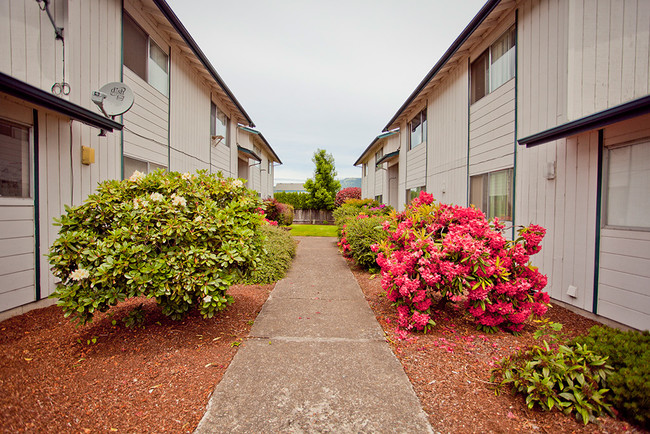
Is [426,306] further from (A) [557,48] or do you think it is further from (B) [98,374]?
(A) [557,48]

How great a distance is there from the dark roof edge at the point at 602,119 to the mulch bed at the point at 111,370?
5.21 meters

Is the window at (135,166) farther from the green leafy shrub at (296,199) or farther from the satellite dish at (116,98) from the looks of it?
the green leafy shrub at (296,199)

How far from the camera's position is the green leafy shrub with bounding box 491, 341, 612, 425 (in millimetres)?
2262

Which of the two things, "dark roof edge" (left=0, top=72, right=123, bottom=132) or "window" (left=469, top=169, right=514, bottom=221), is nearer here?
"dark roof edge" (left=0, top=72, right=123, bottom=132)

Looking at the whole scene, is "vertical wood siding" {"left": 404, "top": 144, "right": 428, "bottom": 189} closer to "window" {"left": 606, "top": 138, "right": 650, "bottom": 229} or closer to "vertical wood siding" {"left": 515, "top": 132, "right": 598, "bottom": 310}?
"vertical wood siding" {"left": 515, "top": 132, "right": 598, "bottom": 310}

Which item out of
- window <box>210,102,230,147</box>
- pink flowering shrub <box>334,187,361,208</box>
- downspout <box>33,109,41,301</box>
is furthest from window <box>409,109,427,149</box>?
pink flowering shrub <box>334,187,361,208</box>

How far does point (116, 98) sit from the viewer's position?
5047 mm

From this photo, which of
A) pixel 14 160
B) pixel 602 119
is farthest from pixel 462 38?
pixel 14 160

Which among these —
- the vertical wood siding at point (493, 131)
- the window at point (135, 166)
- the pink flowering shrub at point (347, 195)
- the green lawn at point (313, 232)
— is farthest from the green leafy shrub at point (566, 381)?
the pink flowering shrub at point (347, 195)

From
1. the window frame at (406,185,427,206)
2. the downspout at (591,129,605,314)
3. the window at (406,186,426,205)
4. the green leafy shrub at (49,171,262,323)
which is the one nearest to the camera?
the green leafy shrub at (49,171,262,323)

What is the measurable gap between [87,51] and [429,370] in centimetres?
711

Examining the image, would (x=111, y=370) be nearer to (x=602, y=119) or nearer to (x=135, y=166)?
(x=135, y=166)

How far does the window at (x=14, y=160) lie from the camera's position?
381 cm

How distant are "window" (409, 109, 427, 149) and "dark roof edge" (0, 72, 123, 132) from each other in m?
10.3
